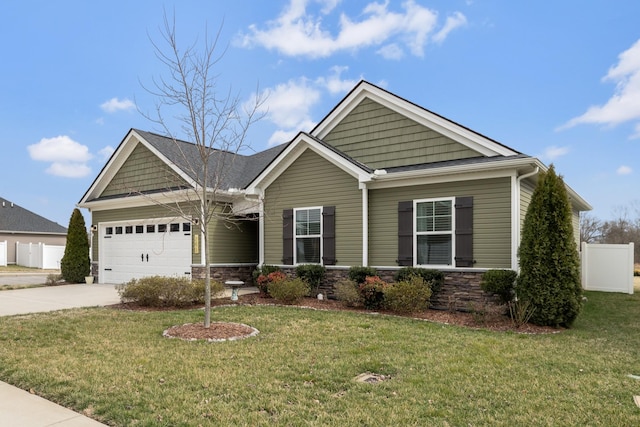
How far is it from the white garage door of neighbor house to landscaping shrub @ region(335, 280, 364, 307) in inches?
238

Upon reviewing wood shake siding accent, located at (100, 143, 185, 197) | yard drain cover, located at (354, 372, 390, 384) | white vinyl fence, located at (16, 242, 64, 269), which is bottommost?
white vinyl fence, located at (16, 242, 64, 269)

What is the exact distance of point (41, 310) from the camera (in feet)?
32.9

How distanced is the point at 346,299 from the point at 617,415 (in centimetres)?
660

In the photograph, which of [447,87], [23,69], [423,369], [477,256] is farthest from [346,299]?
[23,69]

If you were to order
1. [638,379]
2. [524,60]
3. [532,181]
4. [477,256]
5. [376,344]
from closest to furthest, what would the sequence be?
1. [638,379]
2. [376,344]
3. [477,256]
4. [532,181]
5. [524,60]

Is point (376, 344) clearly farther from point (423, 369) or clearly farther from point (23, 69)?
point (23, 69)

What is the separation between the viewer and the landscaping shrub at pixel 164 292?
1021 cm

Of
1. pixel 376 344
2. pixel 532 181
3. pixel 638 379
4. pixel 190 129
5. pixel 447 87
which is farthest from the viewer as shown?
pixel 447 87

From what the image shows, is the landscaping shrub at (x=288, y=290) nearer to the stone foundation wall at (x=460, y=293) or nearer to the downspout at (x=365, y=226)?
the downspout at (x=365, y=226)

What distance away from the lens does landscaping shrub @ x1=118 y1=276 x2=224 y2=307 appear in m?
10.2

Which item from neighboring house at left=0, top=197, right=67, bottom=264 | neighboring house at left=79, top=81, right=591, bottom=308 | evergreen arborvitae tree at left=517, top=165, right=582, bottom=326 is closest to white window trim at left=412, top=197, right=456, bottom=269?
neighboring house at left=79, top=81, right=591, bottom=308

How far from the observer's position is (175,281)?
34.3 ft

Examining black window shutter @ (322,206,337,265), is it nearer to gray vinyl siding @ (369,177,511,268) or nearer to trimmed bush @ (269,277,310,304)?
trimmed bush @ (269,277,310,304)

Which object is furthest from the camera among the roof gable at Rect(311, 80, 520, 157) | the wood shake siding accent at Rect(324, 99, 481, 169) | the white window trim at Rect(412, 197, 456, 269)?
the wood shake siding accent at Rect(324, 99, 481, 169)
